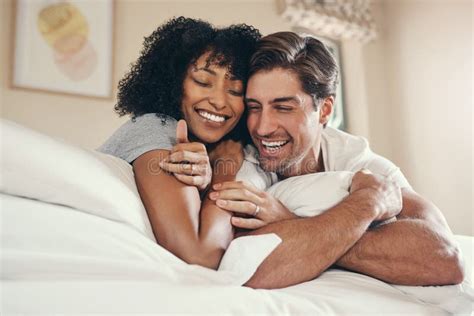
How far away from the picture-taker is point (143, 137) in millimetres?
1152

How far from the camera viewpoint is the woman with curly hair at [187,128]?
0.96 meters

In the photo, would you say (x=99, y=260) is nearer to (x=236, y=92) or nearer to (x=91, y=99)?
(x=236, y=92)

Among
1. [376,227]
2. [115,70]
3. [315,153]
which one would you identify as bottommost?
Answer: [376,227]

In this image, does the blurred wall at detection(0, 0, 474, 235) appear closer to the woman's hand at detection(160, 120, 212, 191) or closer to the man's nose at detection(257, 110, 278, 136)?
the man's nose at detection(257, 110, 278, 136)

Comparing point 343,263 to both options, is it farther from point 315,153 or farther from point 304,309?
point 315,153

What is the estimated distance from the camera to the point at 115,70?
110 inches

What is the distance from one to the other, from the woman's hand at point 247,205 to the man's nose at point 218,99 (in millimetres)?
380

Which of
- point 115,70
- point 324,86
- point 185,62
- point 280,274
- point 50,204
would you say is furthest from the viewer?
point 115,70

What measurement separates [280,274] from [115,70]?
2187 mm

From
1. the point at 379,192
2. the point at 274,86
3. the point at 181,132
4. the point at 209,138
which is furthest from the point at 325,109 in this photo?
→ the point at 181,132

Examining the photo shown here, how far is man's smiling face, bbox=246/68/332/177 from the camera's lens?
1.49 m

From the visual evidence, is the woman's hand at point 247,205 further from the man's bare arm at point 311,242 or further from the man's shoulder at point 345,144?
the man's shoulder at point 345,144

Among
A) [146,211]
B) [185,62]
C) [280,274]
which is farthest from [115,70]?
[280,274]

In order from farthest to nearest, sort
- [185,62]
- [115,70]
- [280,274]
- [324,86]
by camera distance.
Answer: [115,70] → [324,86] → [185,62] → [280,274]
